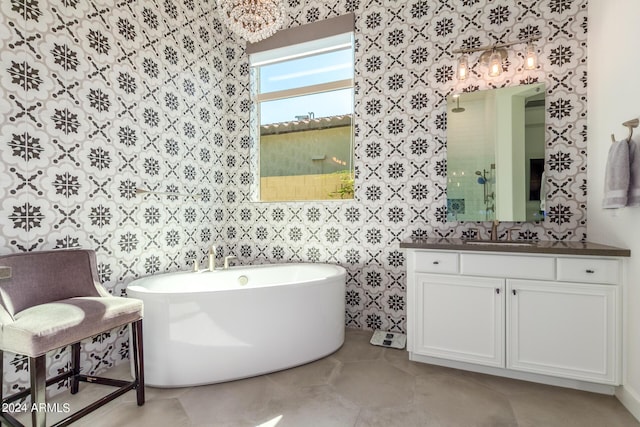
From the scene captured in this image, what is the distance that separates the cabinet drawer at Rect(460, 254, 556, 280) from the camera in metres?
1.89

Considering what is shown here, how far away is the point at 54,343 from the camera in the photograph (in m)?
1.35

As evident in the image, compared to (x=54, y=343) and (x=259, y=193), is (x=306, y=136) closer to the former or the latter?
(x=259, y=193)

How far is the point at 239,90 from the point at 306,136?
870mm

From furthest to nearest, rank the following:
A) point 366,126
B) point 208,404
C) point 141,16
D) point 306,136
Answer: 1. point 306,136
2. point 366,126
3. point 141,16
4. point 208,404

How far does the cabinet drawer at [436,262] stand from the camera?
2.10m

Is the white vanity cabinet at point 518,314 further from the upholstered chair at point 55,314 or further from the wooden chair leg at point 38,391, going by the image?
the wooden chair leg at point 38,391

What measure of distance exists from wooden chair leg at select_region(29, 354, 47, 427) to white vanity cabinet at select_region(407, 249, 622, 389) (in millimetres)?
1990

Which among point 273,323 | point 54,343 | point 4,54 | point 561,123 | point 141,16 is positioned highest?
point 141,16

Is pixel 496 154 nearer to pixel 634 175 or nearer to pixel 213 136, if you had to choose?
pixel 634 175

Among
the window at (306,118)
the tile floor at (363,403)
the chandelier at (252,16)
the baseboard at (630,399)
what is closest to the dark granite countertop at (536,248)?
the baseboard at (630,399)

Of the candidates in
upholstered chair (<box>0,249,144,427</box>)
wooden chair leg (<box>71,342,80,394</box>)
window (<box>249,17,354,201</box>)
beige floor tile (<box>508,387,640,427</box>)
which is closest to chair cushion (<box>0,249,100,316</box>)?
upholstered chair (<box>0,249,144,427</box>)

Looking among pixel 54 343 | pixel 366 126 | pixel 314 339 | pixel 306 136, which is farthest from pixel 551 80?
pixel 54 343

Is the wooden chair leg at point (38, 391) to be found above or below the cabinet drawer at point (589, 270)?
below

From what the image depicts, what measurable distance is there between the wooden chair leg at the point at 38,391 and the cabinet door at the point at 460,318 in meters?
1.99
